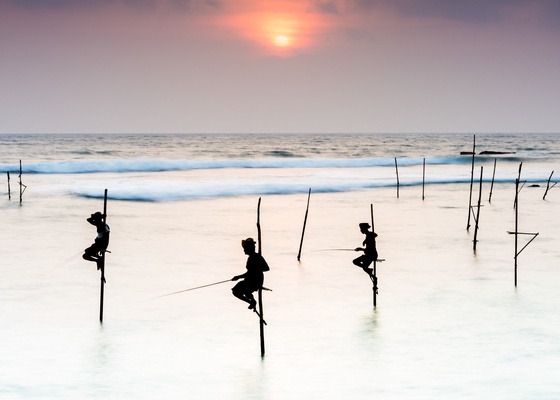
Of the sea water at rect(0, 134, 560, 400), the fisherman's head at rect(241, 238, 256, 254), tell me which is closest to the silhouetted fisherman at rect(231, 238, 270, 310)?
the fisherman's head at rect(241, 238, 256, 254)

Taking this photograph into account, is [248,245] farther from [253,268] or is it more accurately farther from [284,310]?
[284,310]

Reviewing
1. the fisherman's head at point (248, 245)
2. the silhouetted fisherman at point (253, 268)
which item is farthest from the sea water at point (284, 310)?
the fisherman's head at point (248, 245)

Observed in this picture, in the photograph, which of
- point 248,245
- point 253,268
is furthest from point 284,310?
point 248,245

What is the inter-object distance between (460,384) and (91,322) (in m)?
5.39

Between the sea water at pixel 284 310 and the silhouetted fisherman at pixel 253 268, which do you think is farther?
the silhouetted fisherman at pixel 253 268

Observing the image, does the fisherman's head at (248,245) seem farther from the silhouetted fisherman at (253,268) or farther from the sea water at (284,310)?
the sea water at (284,310)

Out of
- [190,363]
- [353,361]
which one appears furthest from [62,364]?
[353,361]

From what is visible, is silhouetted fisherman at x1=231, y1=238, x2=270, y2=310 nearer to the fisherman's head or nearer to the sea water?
the fisherman's head

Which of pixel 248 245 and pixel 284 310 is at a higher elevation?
pixel 248 245

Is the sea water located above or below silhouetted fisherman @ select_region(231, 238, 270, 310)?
below

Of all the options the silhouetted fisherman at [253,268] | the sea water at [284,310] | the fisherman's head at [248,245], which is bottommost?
the sea water at [284,310]

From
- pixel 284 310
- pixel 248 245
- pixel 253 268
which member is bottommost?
pixel 284 310

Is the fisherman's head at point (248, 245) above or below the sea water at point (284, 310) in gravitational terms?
above

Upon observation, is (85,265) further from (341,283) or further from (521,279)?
(521,279)
